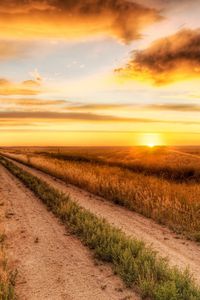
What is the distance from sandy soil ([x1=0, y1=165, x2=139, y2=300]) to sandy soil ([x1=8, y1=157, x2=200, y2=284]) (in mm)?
1809

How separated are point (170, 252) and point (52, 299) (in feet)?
13.1

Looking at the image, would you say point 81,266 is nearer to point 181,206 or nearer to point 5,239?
point 5,239

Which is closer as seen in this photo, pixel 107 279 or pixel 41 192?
pixel 107 279

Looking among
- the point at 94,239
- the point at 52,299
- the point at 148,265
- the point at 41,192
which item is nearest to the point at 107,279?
the point at 148,265

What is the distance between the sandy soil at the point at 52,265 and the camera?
20.6 ft

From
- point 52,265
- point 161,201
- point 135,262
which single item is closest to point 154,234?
point 135,262

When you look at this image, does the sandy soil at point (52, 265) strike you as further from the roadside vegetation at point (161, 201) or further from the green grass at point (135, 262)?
the roadside vegetation at point (161, 201)

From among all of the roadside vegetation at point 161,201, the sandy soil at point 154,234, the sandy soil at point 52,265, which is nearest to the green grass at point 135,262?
the sandy soil at point 52,265

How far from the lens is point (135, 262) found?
24.1 feet

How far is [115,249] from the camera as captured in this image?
8.06 metres

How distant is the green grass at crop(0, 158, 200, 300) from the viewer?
607 centimetres

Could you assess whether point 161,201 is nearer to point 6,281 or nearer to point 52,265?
point 52,265

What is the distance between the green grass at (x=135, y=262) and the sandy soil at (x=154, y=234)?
0.57 meters

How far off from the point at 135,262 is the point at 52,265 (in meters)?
1.94
